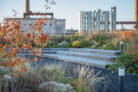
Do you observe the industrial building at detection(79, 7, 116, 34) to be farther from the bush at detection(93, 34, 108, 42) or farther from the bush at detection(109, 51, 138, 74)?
the bush at detection(109, 51, 138, 74)

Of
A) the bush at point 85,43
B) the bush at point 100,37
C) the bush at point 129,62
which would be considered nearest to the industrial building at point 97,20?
the bush at point 100,37

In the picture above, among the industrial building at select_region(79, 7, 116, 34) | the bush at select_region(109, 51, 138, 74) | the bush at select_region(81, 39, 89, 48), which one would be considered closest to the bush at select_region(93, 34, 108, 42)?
the bush at select_region(81, 39, 89, 48)

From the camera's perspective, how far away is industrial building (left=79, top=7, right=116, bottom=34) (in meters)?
19.9

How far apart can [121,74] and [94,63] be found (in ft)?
13.2

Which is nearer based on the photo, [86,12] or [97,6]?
[86,12]

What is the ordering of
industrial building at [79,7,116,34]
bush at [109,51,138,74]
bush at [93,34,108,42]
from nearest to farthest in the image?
bush at [109,51,138,74] → bush at [93,34,108,42] → industrial building at [79,7,116,34]

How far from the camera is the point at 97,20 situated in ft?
66.1

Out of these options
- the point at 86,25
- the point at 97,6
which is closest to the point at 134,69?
the point at 86,25

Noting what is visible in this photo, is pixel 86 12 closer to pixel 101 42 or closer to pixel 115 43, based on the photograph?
pixel 101 42

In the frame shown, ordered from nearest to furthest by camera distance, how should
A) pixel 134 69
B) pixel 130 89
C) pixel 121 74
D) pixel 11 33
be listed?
pixel 121 74 < pixel 11 33 < pixel 130 89 < pixel 134 69

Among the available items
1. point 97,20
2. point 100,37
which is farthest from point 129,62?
point 97,20

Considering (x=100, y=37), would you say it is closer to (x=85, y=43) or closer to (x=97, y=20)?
(x=85, y=43)

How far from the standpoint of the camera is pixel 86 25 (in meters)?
20.1

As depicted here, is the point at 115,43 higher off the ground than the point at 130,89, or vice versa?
the point at 115,43
